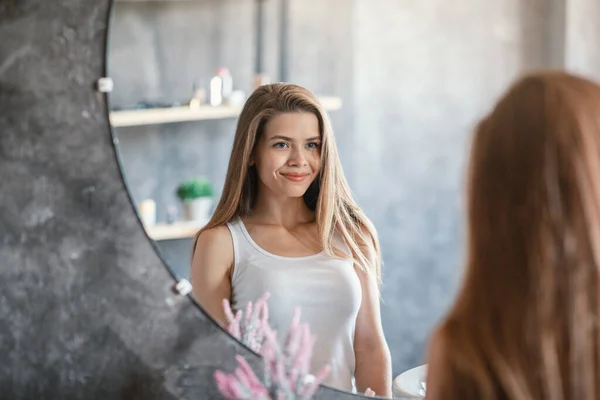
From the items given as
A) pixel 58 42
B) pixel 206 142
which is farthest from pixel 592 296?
pixel 58 42

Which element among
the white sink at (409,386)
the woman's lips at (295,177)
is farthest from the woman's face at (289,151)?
the white sink at (409,386)

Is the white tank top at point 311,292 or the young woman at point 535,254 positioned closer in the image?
the young woman at point 535,254

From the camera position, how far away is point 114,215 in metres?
0.91

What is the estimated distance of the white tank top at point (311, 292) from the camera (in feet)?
3.13

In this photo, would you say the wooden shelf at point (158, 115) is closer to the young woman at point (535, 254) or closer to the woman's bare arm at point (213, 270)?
the woman's bare arm at point (213, 270)

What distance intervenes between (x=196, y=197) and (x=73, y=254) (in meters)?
0.13

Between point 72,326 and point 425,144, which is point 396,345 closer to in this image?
point 425,144

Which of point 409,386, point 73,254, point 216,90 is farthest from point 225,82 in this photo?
point 409,386

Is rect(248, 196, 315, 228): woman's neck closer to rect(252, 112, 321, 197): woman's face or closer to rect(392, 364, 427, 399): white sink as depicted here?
rect(252, 112, 321, 197): woman's face

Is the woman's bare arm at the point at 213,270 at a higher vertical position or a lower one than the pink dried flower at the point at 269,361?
higher

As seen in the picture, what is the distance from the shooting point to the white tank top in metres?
0.95

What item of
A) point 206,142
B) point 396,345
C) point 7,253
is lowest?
point 396,345

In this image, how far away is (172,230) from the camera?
92 cm

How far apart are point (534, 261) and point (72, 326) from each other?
0.45 meters
